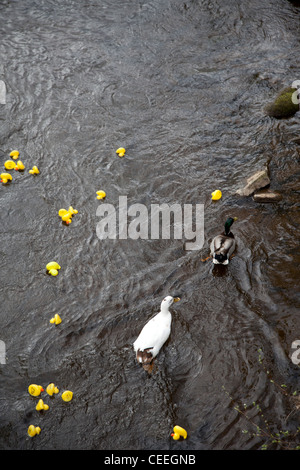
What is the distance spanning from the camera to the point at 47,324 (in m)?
6.02

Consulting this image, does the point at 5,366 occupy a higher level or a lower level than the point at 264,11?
lower

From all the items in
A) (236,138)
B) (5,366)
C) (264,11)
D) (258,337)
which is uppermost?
(264,11)

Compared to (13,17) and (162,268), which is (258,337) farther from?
(13,17)

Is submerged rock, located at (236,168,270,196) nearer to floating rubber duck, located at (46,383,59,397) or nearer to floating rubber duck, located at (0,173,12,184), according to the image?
floating rubber duck, located at (0,173,12,184)

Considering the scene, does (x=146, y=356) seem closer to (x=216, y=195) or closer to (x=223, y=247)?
(x=223, y=247)

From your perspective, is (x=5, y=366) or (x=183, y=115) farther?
(x=183, y=115)

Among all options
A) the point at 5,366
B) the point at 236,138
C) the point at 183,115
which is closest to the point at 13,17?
the point at 183,115

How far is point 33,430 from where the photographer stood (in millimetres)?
4859

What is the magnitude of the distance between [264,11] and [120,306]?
35.4 feet

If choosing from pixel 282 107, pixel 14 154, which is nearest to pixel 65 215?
pixel 14 154

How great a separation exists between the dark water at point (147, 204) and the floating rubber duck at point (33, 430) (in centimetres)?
8

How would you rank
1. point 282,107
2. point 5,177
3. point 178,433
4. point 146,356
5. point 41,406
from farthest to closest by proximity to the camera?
point 282,107, point 5,177, point 146,356, point 41,406, point 178,433

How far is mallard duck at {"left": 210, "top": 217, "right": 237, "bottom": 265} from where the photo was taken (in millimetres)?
6566

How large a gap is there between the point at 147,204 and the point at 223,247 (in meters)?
1.85
